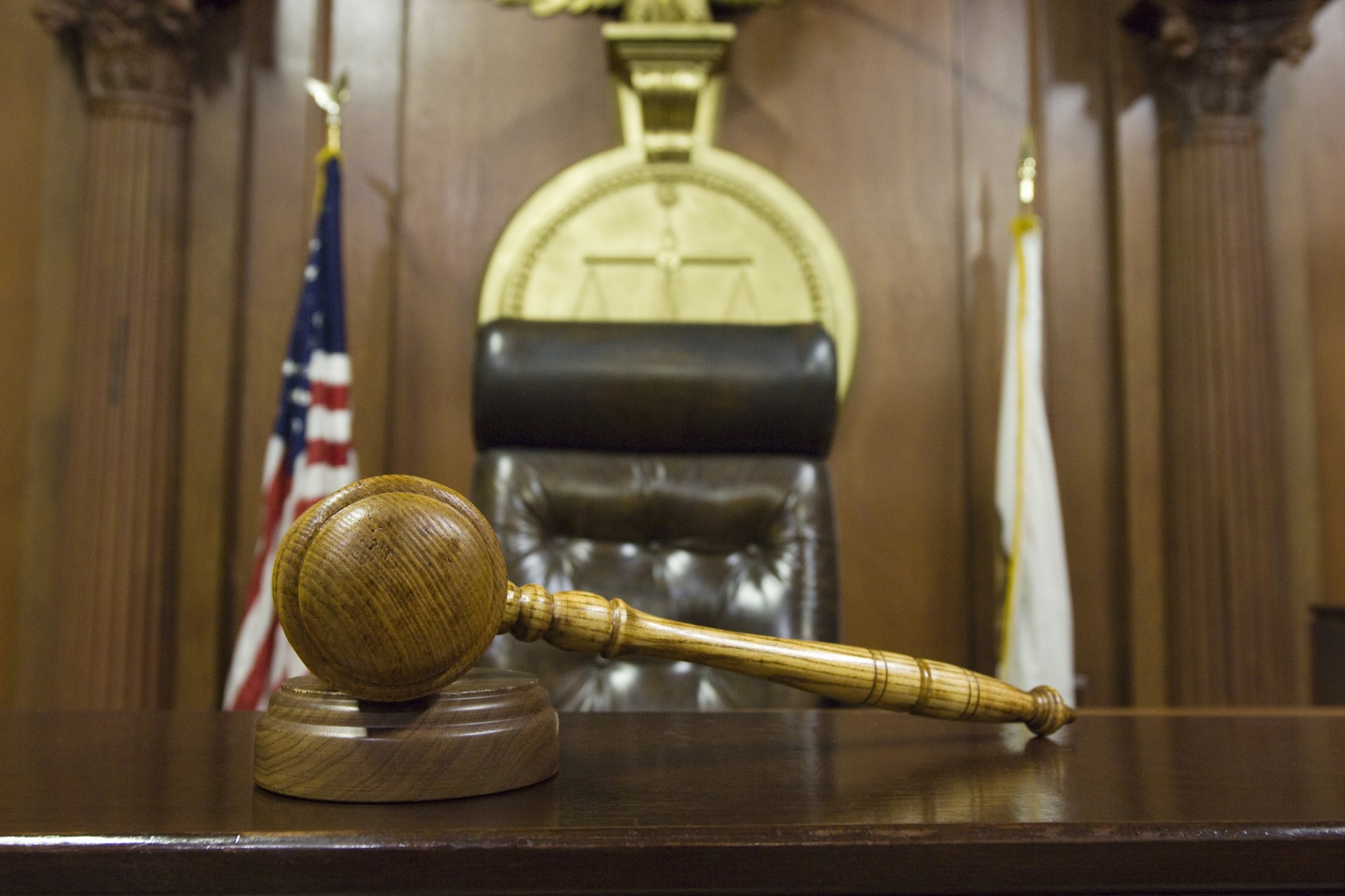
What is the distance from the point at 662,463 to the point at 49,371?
Result: 5.64 feet

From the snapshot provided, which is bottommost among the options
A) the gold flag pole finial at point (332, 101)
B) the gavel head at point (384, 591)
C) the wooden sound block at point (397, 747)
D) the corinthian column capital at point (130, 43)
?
the wooden sound block at point (397, 747)

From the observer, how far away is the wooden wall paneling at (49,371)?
7.86ft

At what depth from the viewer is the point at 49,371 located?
2.44 metres

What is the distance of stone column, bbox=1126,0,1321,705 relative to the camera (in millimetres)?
2441

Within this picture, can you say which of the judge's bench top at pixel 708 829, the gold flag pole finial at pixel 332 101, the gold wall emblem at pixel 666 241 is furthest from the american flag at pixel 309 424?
the judge's bench top at pixel 708 829

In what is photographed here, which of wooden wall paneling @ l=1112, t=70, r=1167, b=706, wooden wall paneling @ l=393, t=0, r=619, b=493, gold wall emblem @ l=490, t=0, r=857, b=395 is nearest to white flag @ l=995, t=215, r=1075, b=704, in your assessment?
wooden wall paneling @ l=1112, t=70, r=1167, b=706

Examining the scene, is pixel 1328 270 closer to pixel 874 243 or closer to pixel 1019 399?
pixel 1019 399

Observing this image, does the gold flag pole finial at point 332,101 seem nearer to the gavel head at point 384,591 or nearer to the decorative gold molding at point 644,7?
the decorative gold molding at point 644,7

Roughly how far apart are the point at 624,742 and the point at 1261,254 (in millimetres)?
2399

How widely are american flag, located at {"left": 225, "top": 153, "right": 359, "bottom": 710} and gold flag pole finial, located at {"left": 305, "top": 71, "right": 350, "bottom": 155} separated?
5 cm

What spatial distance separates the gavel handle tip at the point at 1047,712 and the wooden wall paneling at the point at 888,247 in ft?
5.64

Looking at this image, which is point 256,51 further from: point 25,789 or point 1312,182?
point 1312,182

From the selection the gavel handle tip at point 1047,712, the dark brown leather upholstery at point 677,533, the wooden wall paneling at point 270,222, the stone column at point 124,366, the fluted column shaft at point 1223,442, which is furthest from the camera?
the wooden wall paneling at point 270,222

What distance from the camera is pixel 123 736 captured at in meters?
0.84
